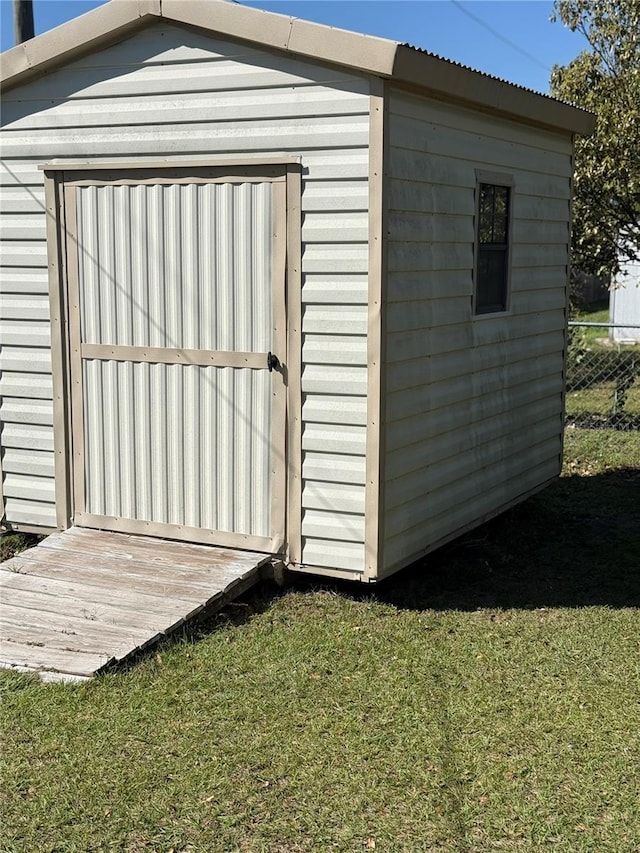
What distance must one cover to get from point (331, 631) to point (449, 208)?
8.81 ft

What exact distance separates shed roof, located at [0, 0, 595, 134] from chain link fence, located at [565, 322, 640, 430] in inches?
196

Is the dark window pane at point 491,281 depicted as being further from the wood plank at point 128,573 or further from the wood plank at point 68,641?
the wood plank at point 68,641

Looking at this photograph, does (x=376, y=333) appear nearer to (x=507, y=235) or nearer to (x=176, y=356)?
(x=176, y=356)

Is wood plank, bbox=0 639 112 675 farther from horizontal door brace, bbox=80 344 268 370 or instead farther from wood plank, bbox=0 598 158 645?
horizontal door brace, bbox=80 344 268 370

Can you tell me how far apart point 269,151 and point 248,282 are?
0.74 metres

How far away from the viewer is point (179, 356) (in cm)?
608

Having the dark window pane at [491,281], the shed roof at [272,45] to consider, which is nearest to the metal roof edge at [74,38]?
the shed roof at [272,45]

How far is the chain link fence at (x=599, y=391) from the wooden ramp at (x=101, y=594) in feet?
20.0

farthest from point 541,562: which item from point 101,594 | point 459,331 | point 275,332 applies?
point 101,594

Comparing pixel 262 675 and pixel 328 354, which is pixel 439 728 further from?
pixel 328 354

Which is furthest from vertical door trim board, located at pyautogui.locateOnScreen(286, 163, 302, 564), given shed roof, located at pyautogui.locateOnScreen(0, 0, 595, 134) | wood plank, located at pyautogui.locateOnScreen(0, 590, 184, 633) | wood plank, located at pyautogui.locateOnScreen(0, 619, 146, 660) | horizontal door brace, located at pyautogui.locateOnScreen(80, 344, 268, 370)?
wood plank, located at pyautogui.locateOnScreen(0, 619, 146, 660)

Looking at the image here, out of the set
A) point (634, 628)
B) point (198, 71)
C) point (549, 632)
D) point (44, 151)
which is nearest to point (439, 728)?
point (549, 632)

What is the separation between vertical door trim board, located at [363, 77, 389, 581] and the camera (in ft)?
17.5

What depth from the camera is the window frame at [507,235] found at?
6.63 m
